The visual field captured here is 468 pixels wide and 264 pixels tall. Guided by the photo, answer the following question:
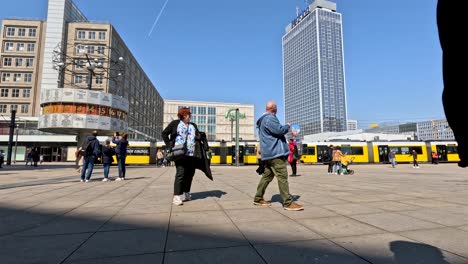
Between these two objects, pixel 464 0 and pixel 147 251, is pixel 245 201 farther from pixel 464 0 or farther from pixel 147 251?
pixel 464 0

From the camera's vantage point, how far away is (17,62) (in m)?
53.9

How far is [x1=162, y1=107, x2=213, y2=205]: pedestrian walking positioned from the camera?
485 cm

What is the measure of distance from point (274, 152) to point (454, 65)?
10.3 feet

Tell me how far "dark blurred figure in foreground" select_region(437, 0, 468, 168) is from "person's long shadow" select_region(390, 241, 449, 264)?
3.30 ft

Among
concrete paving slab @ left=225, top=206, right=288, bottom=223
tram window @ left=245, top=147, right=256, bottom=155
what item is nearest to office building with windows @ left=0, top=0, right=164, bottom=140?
tram window @ left=245, top=147, right=256, bottom=155

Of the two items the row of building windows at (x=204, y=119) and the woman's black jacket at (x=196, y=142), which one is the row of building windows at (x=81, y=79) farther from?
the woman's black jacket at (x=196, y=142)

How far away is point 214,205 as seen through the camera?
15.0ft

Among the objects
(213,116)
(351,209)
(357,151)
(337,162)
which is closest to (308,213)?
(351,209)

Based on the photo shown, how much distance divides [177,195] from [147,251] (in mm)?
2394

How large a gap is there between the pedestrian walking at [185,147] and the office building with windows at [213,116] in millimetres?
89280

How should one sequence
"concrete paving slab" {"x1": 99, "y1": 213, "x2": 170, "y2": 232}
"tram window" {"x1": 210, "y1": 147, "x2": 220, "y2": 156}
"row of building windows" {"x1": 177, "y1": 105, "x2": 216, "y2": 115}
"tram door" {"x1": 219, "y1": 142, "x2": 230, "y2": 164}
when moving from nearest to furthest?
"concrete paving slab" {"x1": 99, "y1": 213, "x2": 170, "y2": 232}, "tram window" {"x1": 210, "y1": 147, "x2": 220, "y2": 156}, "tram door" {"x1": 219, "y1": 142, "x2": 230, "y2": 164}, "row of building windows" {"x1": 177, "y1": 105, "x2": 216, "y2": 115}

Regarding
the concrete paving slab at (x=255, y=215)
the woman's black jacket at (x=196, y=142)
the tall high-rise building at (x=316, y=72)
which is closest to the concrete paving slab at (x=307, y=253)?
the concrete paving slab at (x=255, y=215)

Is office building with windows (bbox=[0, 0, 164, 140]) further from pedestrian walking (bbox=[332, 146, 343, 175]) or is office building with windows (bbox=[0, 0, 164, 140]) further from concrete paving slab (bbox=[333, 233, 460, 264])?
concrete paving slab (bbox=[333, 233, 460, 264])

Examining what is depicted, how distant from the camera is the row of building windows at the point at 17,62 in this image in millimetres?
53750
